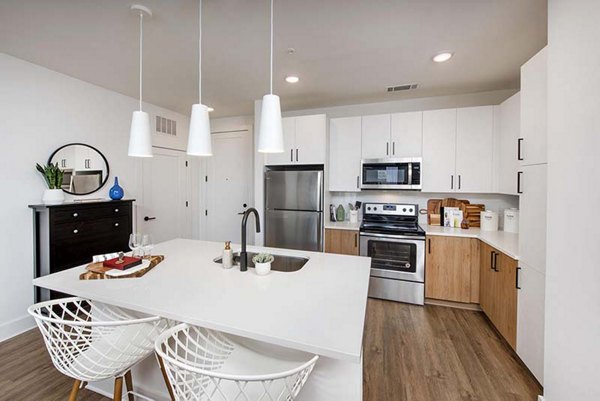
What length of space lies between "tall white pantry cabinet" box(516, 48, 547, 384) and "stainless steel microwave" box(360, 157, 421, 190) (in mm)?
1294

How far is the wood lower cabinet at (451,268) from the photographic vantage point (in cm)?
280

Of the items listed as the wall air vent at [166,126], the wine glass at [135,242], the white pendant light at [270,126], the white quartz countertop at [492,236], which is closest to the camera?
the white pendant light at [270,126]

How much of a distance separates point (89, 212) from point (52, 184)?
0.41 m

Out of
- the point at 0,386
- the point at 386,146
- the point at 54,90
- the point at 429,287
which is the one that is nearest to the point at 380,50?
the point at 386,146

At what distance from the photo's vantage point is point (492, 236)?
2.70 meters

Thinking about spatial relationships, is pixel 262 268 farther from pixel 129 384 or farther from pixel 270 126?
pixel 129 384

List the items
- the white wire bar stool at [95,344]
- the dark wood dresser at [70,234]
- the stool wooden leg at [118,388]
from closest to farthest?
the white wire bar stool at [95,344] < the stool wooden leg at [118,388] < the dark wood dresser at [70,234]

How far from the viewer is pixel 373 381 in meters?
1.87

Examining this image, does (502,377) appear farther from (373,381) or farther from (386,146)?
(386,146)

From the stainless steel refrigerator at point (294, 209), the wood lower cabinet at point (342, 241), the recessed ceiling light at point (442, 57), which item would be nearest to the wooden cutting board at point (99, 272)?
the stainless steel refrigerator at point (294, 209)

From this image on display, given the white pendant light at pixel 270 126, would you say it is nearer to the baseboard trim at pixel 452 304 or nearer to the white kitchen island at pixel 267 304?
the white kitchen island at pixel 267 304

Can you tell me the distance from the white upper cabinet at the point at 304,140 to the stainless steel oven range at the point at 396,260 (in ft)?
3.72

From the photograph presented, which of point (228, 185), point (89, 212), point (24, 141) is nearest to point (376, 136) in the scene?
point (228, 185)

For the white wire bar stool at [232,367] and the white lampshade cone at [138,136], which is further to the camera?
the white lampshade cone at [138,136]
